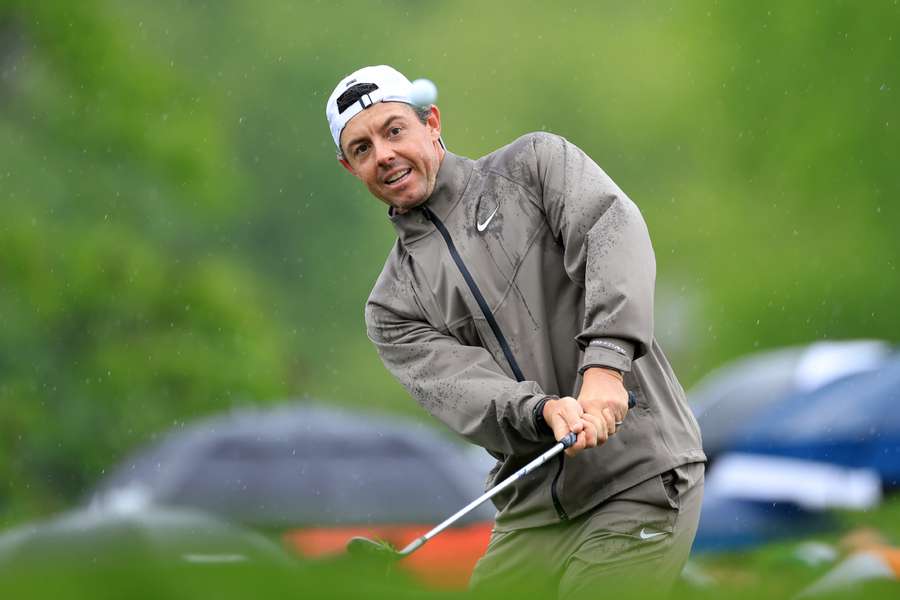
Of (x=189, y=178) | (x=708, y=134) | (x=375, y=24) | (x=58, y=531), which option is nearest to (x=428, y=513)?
(x=58, y=531)

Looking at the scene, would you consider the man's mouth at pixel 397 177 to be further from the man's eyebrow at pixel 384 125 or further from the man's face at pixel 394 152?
the man's eyebrow at pixel 384 125

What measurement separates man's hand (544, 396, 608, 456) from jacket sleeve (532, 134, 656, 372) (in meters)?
0.15

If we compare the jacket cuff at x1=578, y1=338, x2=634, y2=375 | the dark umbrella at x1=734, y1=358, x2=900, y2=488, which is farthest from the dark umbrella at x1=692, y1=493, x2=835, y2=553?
the jacket cuff at x1=578, y1=338, x2=634, y2=375

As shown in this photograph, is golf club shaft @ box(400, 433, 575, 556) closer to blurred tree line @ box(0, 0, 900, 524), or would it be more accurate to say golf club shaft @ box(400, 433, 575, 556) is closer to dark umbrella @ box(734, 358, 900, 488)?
dark umbrella @ box(734, 358, 900, 488)

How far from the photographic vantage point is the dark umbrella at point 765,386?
14.8m

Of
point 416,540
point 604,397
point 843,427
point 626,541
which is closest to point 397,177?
point 604,397

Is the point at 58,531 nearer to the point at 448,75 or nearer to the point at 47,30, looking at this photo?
the point at 47,30

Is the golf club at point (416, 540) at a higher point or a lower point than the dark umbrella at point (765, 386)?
lower

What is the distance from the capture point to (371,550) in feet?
15.1

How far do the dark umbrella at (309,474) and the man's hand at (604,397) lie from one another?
422 inches

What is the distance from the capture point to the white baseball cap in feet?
17.3

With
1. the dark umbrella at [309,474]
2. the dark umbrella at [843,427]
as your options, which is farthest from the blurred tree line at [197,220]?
the dark umbrella at [843,427]

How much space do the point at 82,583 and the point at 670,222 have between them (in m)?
41.9

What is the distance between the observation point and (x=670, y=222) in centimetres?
4362
